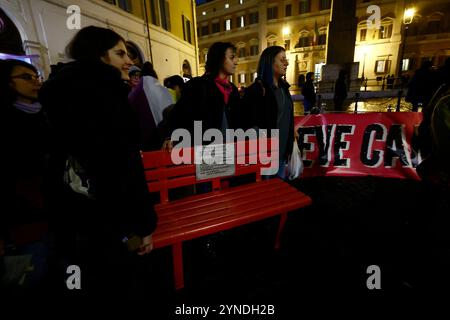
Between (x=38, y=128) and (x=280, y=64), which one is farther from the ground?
(x=280, y=64)

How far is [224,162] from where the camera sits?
8.93 feet

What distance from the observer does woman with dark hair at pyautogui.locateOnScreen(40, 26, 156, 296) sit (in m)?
1.07

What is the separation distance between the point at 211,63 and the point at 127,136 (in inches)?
70.5

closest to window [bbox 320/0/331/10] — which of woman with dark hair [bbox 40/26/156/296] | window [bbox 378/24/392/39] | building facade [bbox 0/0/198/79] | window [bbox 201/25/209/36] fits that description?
window [bbox 378/24/392/39]

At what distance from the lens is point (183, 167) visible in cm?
254

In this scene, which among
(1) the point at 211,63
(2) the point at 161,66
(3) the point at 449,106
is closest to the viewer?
(3) the point at 449,106

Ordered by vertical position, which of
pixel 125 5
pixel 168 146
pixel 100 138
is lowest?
pixel 168 146

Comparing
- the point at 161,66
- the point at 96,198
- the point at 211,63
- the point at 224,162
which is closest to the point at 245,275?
the point at 224,162

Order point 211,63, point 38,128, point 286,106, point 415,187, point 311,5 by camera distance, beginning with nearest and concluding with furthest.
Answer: point 38,128
point 211,63
point 286,106
point 415,187
point 311,5

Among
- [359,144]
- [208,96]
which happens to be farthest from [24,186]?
[359,144]

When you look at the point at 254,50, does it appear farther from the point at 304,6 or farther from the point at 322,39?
the point at 322,39

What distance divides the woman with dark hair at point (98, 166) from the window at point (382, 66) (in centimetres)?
4319

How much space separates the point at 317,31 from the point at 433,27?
15.4m

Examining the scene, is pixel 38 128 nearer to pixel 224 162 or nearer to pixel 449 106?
pixel 224 162
